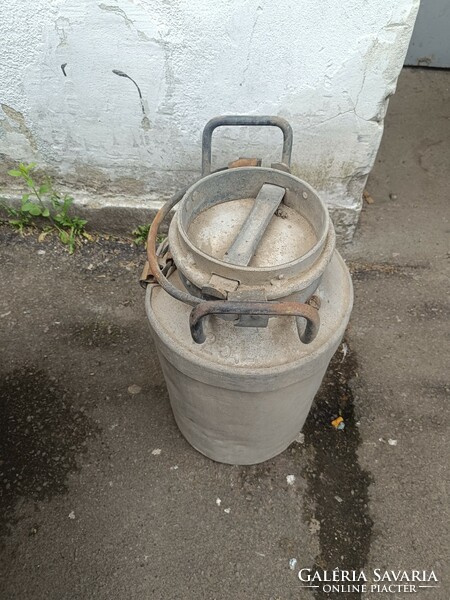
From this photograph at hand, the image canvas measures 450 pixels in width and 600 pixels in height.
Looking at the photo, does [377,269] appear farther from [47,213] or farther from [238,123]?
[47,213]

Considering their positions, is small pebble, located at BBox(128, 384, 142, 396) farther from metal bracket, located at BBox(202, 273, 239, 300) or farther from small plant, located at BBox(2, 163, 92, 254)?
metal bracket, located at BBox(202, 273, 239, 300)

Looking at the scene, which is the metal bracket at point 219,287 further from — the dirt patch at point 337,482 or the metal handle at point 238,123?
the dirt patch at point 337,482

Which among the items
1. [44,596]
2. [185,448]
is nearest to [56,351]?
Answer: [185,448]

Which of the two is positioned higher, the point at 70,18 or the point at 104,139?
the point at 70,18

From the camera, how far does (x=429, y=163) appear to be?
10.9 feet

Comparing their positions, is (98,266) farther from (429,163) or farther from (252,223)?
(429,163)

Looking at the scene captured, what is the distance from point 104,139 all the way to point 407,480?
2.24 m

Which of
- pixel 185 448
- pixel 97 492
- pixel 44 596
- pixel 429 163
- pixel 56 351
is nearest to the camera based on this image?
pixel 44 596

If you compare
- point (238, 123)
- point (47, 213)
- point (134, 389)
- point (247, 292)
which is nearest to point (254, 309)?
point (247, 292)

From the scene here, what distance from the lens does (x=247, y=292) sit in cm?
124

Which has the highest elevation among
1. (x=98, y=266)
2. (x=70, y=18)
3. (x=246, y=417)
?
(x=70, y=18)

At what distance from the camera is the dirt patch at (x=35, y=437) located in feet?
6.52

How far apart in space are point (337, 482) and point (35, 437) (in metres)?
1.38

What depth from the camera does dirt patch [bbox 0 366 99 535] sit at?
199cm
